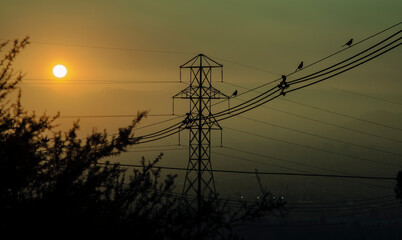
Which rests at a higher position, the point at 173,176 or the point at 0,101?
the point at 0,101

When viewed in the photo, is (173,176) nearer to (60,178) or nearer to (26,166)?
(60,178)

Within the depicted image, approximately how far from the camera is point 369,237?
99.7 m

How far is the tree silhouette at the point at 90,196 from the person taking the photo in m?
8.05

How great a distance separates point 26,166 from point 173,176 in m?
2.49

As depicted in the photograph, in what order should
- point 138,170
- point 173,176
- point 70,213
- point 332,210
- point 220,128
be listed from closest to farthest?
point 70,213, point 173,176, point 138,170, point 220,128, point 332,210

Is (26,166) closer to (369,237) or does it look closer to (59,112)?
(59,112)

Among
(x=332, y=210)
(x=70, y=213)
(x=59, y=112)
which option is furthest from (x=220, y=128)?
(x=332, y=210)

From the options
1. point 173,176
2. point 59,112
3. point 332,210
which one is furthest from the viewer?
point 332,210

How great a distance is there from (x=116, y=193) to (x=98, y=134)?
3.85 ft

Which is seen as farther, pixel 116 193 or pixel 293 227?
pixel 293 227

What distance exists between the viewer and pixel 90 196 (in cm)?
912

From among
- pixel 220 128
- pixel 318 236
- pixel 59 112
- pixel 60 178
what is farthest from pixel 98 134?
pixel 318 236

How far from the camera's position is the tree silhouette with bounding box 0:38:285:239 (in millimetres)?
8047

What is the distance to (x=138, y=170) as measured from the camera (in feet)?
31.3
